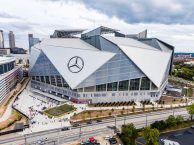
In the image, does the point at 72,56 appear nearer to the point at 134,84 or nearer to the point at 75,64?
the point at 75,64

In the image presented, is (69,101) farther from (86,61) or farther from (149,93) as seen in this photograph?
(149,93)

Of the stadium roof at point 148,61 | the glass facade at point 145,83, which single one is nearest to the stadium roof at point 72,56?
the stadium roof at point 148,61

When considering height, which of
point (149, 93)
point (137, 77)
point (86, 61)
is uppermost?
point (86, 61)

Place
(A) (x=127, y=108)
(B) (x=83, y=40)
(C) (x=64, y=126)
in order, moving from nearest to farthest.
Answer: (C) (x=64, y=126), (A) (x=127, y=108), (B) (x=83, y=40)

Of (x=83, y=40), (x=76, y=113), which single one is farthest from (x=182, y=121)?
(x=83, y=40)

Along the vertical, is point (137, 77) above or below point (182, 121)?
above

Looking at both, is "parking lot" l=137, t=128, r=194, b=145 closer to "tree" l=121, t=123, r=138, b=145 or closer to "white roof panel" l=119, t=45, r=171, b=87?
"tree" l=121, t=123, r=138, b=145

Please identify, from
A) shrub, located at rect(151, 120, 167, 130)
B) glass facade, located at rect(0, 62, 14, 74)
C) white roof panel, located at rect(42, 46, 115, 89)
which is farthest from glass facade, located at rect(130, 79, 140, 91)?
glass facade, located at rect(0, 62, 14, 74)

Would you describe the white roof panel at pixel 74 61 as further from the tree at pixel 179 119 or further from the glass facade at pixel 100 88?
the tree at pixel 179 119
